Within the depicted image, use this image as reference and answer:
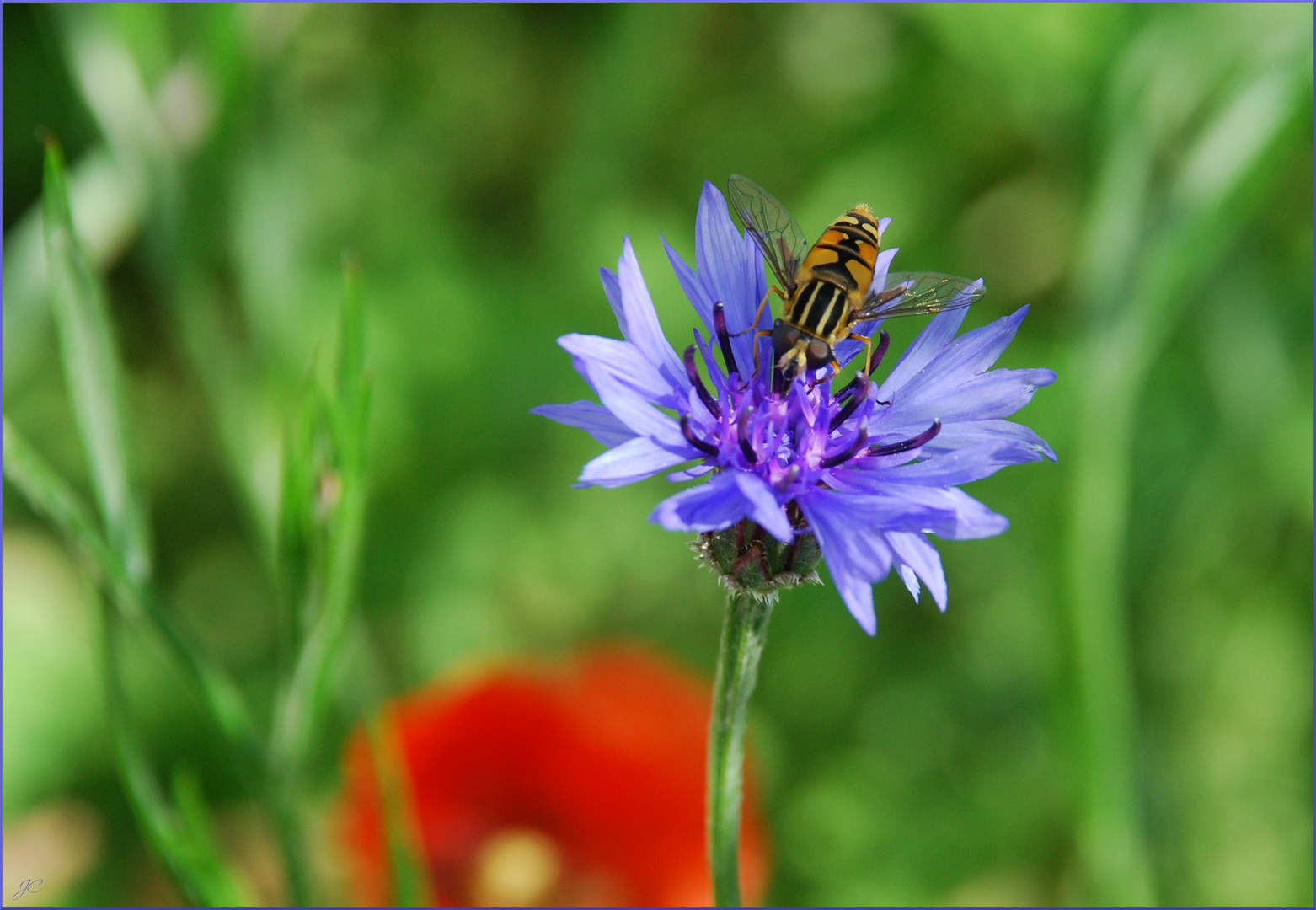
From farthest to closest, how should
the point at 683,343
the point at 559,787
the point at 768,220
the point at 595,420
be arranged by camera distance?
the point at 683,343 < the point at 559,787 < the point at 768,220 < the point at 595,420

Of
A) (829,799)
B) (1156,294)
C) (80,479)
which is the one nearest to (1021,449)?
(1156,294)

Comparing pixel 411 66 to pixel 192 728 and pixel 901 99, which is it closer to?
pixel 901 99

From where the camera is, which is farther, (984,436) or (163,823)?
(163,823)

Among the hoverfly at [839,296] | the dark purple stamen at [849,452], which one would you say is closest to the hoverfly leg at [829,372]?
the hoverfly at [839,296]

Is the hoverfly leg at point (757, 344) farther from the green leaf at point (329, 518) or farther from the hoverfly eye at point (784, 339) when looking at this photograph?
the green leaf at point (329, 518)

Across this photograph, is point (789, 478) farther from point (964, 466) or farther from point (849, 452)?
point (964, 466)

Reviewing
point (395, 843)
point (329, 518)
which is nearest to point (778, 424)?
point (329, 518)
